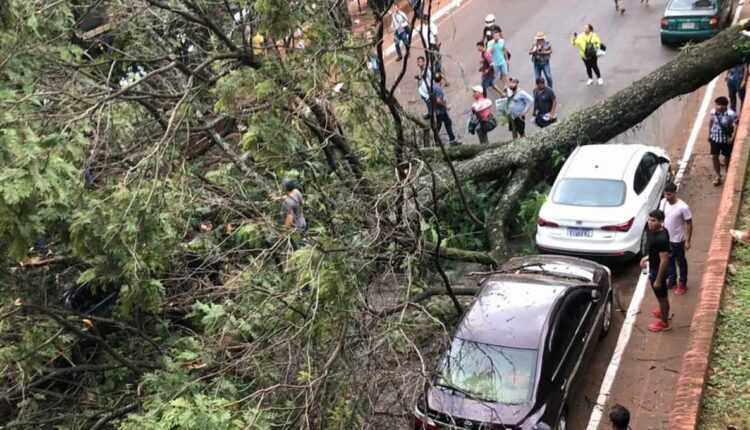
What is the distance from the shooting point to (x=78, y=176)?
695 centimetres

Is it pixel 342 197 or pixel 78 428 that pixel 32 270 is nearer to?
pixel 78 428

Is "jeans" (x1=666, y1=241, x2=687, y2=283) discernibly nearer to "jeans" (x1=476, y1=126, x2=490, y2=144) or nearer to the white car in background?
the white car in background

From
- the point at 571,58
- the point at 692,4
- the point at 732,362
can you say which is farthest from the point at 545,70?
the point at 732,362

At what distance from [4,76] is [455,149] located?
827 centimetres

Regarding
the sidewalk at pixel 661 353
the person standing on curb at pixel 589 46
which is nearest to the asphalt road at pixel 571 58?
the sidewalk at pixel 661 353

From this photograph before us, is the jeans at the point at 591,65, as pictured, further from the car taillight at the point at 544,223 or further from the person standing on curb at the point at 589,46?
the car taillight at the point at 544,223

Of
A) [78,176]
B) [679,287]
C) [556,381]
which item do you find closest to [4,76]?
[78,176]

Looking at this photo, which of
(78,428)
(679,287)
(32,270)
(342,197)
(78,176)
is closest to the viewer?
(78,176)

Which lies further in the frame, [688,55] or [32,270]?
[688,55]

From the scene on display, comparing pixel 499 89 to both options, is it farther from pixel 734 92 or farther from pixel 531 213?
pixel 531 213

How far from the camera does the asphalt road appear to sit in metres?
15.7

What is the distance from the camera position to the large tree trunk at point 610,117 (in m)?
12.7

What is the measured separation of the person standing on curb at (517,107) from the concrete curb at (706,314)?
4071mm

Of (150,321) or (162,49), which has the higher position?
(162,49)
